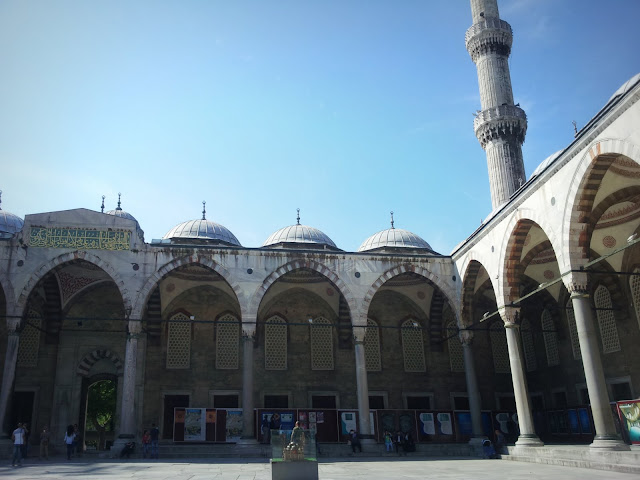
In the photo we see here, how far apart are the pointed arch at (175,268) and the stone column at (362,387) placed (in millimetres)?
3222

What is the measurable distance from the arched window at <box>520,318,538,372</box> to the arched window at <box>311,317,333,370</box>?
21.4 ft

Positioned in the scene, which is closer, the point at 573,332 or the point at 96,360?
the point at 573,332

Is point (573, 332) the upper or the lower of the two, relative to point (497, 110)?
lower

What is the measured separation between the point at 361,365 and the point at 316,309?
164 inches

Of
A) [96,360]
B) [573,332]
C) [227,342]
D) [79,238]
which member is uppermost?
[79,238]

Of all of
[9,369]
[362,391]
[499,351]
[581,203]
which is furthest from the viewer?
[499,351]

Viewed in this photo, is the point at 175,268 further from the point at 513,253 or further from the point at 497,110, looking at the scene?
the point at 497,110

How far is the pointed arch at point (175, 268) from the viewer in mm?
14930

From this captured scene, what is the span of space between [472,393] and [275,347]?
20.8 ft

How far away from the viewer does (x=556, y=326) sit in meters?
17.7

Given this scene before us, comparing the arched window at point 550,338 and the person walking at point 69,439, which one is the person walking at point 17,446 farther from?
the arched window at point 550,338

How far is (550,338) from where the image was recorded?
18250 millimetres

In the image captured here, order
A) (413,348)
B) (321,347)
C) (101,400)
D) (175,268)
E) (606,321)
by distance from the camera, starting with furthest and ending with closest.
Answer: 1. (101,400)
2. (413,348)
3. (321,347)
4. (606,321)
5. (175,268)

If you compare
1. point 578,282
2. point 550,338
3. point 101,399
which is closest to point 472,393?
point 550,338
